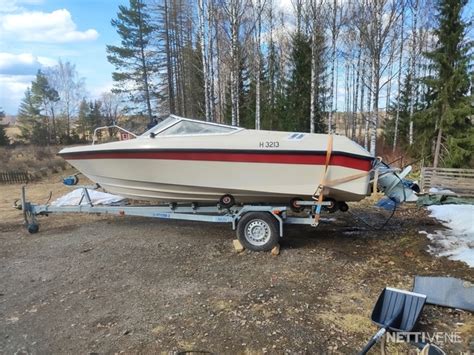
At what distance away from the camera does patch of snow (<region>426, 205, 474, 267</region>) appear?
4591 millimetres

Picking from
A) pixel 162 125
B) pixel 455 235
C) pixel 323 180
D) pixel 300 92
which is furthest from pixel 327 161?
pixel 300 92

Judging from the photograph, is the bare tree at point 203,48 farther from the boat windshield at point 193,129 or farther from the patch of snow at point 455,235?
the patch of snow at point 455,235

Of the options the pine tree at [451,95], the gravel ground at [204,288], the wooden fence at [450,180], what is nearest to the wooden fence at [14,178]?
the gravel ground at [204,288]

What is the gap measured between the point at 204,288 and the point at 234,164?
5.63 feet

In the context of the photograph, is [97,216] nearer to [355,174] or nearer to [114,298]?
[114,298]

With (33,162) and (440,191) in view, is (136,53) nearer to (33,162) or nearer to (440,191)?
(33,162)

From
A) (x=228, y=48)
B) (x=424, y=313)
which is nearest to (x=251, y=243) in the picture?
(x=424, y=313)

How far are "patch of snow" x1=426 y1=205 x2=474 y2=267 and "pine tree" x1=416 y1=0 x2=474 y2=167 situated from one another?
6.05 metres

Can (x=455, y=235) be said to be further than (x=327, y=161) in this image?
Yes

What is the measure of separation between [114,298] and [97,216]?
407cm

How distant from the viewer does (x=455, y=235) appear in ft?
17.4

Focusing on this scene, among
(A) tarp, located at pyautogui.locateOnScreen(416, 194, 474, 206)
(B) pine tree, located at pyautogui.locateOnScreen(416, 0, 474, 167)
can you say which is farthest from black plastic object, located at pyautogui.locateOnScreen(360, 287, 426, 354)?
(B) pine tree, located at pyautogui.locateOnScreen(416, 0, 474, 167)

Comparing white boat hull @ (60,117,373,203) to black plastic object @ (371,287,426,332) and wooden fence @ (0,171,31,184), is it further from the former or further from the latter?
wooden fence @ (0,171,31,184)

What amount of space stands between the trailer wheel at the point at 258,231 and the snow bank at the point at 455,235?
2.06m
